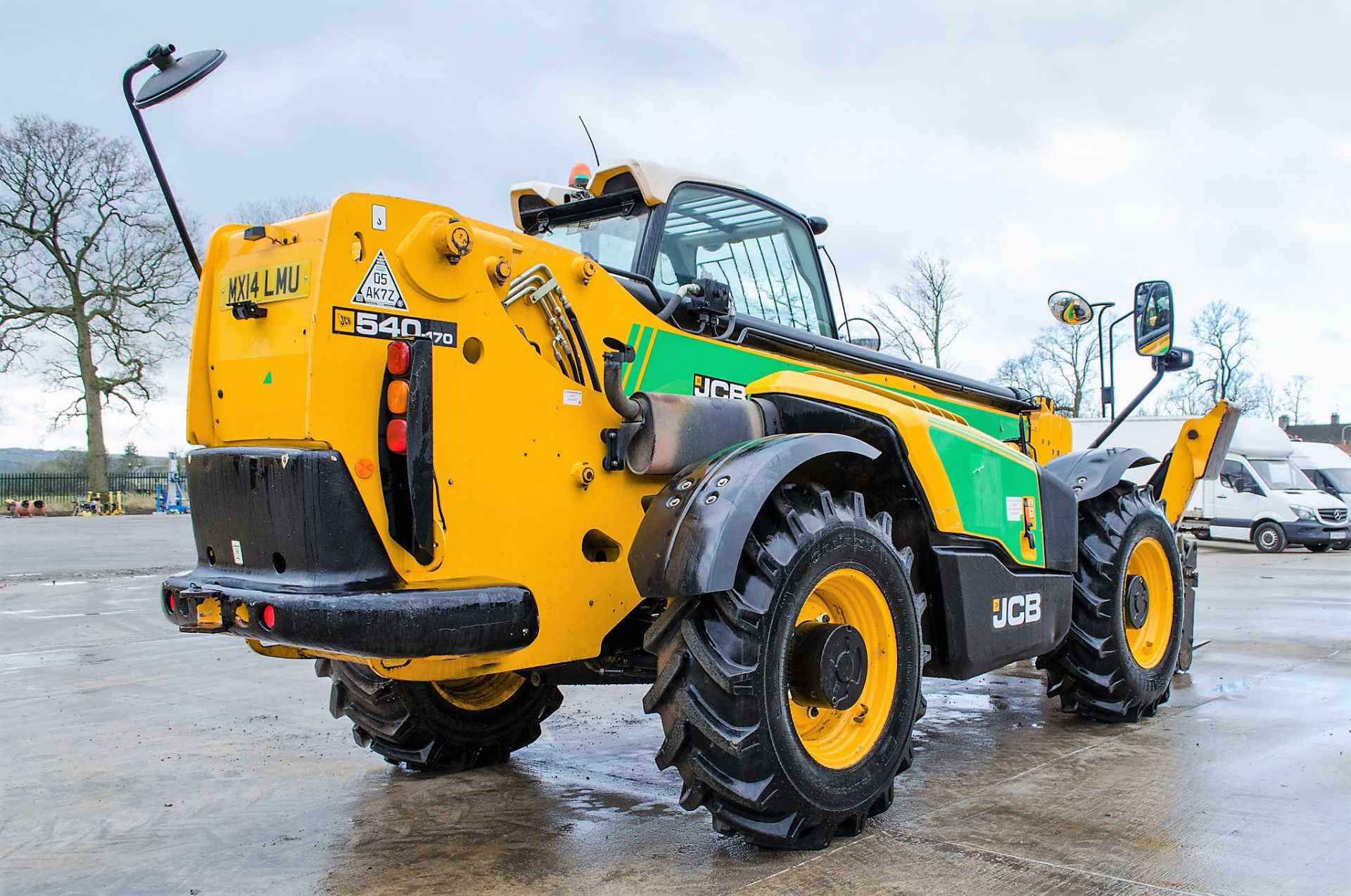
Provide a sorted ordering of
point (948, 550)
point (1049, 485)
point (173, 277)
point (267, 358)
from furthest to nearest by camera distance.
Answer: point (173, 277) < point (1049, 485) < point (948, 550) < point (267, 358)

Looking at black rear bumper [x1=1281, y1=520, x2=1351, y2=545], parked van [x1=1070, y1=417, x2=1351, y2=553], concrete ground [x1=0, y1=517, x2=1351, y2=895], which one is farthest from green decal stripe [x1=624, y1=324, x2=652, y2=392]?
black rear bumper [x1=1281, y1=520, x2=1351, y2=545]

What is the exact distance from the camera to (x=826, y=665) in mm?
3662

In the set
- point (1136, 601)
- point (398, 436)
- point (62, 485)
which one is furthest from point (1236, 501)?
point (62, 485)

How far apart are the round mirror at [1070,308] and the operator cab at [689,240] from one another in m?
2.30

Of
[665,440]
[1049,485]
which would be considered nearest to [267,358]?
[665,440]

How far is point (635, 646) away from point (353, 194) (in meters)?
1.92

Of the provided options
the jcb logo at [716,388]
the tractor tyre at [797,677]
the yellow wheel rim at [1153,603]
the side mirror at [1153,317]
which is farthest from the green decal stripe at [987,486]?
the side mirror at [1153,317]

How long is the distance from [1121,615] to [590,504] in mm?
3170

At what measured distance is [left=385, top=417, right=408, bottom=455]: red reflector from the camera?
3303 millimetres

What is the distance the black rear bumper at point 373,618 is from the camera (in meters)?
3.12

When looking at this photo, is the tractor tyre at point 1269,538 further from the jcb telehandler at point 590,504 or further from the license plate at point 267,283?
the license plate at point 267,283

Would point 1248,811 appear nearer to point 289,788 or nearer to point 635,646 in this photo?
point 635,646

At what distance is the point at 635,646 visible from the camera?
4121 millimetres

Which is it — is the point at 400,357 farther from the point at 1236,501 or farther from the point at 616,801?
the point at 1236,501
